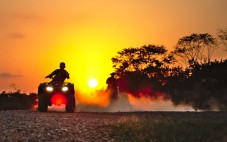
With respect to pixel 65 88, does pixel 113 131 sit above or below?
below

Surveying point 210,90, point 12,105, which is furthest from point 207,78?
point 12,105

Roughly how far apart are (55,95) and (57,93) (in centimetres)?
15

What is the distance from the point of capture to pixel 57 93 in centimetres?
2745

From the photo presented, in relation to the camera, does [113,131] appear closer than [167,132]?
No

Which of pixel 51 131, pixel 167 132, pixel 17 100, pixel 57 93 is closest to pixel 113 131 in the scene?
pixel 167 132

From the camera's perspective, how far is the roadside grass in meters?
14.5

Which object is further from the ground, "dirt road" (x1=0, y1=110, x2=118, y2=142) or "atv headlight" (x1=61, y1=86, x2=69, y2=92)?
"atv headlight" (x1=61, y1=86, x2=69, y2=92)

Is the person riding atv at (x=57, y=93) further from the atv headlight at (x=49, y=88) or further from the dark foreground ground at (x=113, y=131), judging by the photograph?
the dark foreground ground at (x=113, y=131)

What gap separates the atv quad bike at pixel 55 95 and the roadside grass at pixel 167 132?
992cm

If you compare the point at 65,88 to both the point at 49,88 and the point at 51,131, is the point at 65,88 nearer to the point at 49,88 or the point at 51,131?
the point at 49,88

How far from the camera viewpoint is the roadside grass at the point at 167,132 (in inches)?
571

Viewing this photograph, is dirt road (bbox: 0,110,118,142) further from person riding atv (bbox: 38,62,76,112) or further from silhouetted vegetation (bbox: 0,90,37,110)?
silhouetted vegetation (bbox: 0,90,37,110)

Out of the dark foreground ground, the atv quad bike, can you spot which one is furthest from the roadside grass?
the atv quad bike

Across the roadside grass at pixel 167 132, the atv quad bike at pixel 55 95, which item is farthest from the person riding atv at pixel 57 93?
the roadside grass at pixel 167 132
